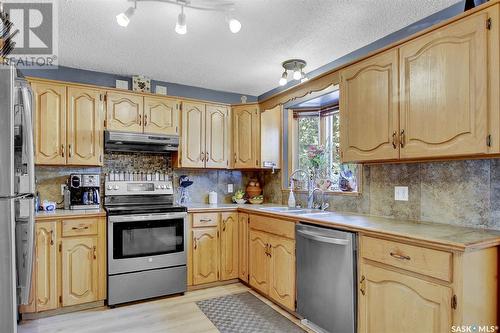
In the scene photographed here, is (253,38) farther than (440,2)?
Yes

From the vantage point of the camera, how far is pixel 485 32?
1.64 m

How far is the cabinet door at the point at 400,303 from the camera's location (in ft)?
5.24

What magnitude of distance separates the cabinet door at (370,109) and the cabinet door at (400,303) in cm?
82

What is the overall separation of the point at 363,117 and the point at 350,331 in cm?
154

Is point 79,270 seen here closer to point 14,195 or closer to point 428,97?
point 14,195

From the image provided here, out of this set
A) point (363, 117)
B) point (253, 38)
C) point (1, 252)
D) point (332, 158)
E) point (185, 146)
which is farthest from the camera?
point (185, 146)

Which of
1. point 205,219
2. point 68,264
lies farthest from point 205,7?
point 68,264

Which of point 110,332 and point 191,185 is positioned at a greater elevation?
point 191,185

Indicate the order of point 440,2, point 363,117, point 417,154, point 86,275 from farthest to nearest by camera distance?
point 86,275
point 363,117
point 440,2
point 417,154

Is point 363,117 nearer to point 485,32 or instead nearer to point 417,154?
point 417,154

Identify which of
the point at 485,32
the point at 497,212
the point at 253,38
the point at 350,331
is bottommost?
the point at 350,331

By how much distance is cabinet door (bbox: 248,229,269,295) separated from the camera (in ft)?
9.95

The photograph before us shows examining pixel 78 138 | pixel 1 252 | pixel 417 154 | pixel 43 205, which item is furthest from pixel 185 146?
pixel 417 154

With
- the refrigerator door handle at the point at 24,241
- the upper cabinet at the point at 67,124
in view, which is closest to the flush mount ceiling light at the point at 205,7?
the refrigerator door handle at the point at 24,241
